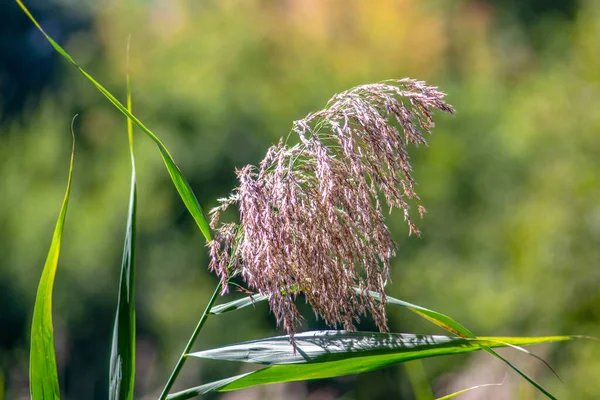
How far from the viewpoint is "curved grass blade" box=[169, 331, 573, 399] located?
3.30 ft

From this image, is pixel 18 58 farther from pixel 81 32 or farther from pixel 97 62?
pixel 97 62

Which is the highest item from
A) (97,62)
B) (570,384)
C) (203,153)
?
(97,62)

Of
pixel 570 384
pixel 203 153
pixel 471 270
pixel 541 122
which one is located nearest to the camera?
pixel 570 384

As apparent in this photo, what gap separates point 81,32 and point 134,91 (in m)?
4.57

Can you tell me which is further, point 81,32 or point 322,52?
point 81,32

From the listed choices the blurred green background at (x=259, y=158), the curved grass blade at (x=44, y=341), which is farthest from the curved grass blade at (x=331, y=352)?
the blurred green background at (x=259, y=158)

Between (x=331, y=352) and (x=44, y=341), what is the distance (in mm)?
416

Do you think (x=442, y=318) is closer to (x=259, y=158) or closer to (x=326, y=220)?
(x=326, y=220)

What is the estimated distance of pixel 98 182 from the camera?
11.8m

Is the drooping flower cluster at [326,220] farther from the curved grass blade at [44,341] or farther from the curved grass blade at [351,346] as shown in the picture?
the curved grass blade at [44,341]

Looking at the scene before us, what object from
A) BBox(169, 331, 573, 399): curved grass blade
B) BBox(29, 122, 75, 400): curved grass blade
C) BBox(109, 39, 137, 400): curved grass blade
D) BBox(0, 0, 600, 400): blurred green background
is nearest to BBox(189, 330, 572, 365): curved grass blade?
BBox(169, 331, 573, 399): curved grass blade

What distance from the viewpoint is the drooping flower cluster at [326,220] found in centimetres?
99

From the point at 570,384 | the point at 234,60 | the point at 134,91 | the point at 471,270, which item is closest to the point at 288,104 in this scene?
the point at 234,60

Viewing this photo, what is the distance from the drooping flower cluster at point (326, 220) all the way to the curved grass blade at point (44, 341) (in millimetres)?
254
